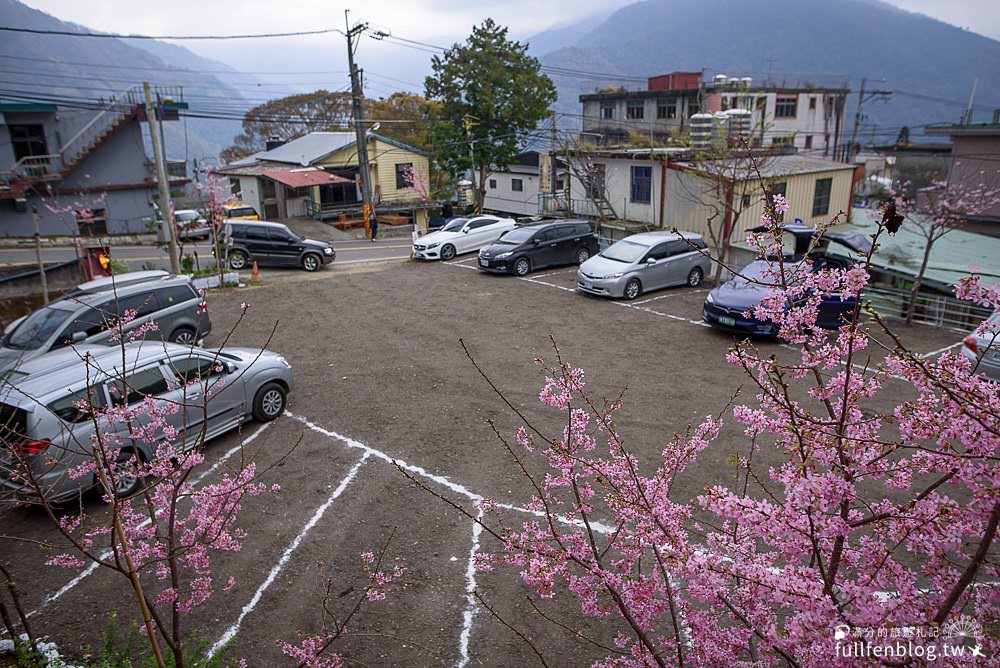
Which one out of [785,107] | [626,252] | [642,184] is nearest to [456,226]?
[642,184]

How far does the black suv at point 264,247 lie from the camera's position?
935 inches

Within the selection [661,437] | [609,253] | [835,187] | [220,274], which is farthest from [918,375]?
[835,187]

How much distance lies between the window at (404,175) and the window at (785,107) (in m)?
31.5

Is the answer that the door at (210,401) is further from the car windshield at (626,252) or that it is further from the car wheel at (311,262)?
the car wheel at (311,262)

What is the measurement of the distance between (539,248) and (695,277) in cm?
521

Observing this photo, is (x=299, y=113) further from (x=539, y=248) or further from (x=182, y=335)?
(x=182, y=335)

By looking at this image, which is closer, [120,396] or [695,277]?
[120,396]

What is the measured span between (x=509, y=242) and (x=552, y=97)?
A: 975 inches

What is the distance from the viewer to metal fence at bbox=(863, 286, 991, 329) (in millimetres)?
15211

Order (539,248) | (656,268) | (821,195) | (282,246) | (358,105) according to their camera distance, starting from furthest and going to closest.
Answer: (358,105) → (821,195) → (282,246) → (539,248) → (656,268)

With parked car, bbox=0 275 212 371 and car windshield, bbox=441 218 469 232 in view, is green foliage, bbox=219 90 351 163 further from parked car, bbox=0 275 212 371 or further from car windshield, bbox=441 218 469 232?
parked car, bbox=0 275 212 371

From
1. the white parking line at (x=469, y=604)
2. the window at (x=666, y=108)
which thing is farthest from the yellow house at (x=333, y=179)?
the white parking line at (x=469, y=604)

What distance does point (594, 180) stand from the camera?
2664 centimetres

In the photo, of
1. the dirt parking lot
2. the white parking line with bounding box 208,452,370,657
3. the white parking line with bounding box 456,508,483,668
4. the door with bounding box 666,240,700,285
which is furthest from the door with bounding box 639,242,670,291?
the white parking line with bounding box 456,508,483,668
